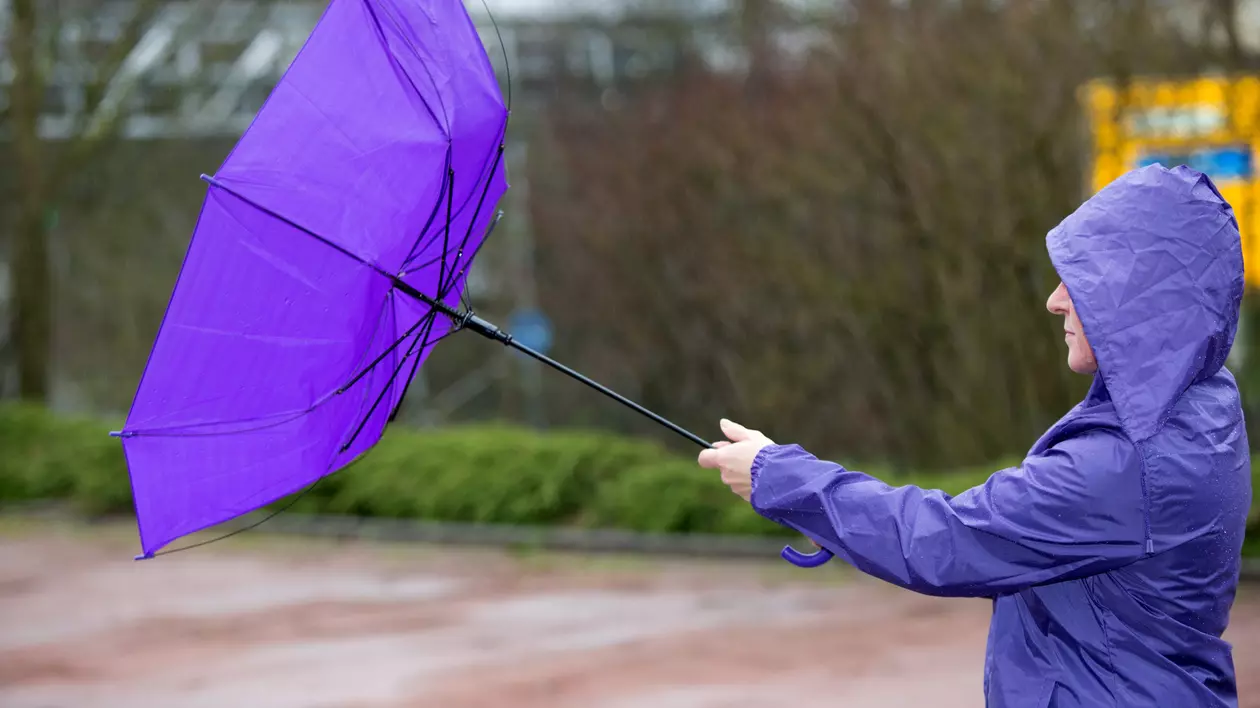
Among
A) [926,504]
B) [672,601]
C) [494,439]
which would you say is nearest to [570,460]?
[494,439]

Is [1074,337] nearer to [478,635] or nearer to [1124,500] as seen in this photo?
[1124,500]

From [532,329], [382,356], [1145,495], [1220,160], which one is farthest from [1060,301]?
[532,329]

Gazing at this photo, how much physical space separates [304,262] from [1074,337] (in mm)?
1747

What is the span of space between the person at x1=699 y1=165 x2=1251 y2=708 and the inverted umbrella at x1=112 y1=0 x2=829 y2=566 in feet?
2.66

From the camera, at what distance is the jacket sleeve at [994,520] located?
245 centimetres

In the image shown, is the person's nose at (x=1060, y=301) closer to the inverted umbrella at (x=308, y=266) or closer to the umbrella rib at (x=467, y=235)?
the inverted umbrella at (x=308, y=266)

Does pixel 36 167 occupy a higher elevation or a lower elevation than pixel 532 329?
higher

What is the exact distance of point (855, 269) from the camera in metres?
14.1

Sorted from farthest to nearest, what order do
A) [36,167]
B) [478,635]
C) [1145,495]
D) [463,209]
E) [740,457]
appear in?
[36,167] < [478,635] < [463,209] < [740,457] < [1145,495]

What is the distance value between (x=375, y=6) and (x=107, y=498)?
44.7ft

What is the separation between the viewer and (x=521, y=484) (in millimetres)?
13484

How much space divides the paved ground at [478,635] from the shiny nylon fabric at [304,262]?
4.42 metres

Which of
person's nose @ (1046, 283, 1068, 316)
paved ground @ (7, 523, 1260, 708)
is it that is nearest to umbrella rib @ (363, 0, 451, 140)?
person's nose @ (1046, 283, 1068, 316)

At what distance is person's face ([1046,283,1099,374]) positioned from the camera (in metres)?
2.62
